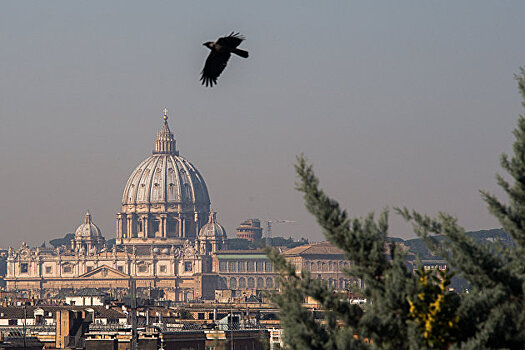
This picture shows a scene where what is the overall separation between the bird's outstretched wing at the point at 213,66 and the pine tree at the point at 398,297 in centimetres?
181

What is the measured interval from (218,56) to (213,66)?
0.43 ft

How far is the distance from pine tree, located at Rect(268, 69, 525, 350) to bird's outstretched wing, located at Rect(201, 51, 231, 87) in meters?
1.81

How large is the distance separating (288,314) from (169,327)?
63663 mm

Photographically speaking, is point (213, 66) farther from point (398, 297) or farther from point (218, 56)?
point (398, 297)

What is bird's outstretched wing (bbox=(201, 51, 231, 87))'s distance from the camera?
17406 millimetres

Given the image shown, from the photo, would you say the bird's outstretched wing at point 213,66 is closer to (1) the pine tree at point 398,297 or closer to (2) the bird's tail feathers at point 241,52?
(2) the bird's tail feathers at point 241,52

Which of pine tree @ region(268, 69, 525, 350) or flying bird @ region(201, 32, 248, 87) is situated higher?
flying bird @ region(201, 32, 248, 87)

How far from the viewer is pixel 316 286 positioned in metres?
16.1

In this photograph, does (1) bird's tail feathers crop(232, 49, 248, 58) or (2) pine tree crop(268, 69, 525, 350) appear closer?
(2) pine tree crop(268, 69, 525, 350)

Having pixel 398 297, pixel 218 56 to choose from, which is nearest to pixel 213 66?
pixel 218 56

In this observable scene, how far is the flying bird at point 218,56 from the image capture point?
17.2 meters

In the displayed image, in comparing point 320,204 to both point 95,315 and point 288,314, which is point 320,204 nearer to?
point 288,314

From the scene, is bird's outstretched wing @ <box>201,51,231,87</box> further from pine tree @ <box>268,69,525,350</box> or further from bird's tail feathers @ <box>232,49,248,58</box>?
pine tree @ <box>268,69,525,350</box>

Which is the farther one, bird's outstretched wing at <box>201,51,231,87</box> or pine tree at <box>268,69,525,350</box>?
bird's outstretched wing at <box>201,51,231,87</box>
